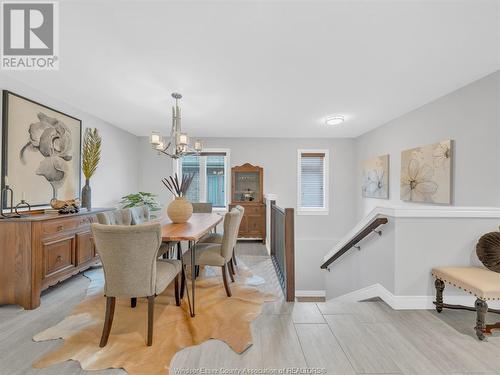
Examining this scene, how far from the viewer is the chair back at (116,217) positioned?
2316 millimetres

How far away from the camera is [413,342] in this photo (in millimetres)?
1753

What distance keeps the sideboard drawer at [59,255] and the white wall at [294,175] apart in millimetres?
3059

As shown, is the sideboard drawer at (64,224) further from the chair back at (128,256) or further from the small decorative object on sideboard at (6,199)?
the chair back at (128,256)

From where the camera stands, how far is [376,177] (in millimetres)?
4859

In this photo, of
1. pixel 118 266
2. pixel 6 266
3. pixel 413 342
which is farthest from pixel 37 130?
pixel 413 342

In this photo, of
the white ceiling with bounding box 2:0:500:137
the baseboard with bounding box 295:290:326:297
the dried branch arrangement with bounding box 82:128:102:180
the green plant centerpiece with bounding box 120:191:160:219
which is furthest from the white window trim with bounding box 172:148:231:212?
the baseboard with bounding box 295:290:326:297

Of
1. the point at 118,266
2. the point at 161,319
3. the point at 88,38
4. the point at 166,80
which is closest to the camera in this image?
the point at 118,266

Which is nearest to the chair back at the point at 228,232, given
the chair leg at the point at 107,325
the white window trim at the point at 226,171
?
the chair leg at the point at 107,325

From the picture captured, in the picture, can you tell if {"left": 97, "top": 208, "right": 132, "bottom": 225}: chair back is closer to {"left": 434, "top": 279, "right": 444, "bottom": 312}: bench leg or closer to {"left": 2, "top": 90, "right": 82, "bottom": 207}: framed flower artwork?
{"left": 2, "top": 90, "right": 82, "bottom": 207}: framed flower artwork

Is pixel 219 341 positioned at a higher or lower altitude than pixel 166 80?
lower

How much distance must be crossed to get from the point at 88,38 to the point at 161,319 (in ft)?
8.18

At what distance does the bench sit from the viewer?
1.72 metres

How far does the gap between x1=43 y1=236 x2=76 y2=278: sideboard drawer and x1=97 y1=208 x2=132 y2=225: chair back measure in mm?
703

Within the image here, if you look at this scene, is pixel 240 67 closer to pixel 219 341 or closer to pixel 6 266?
pixel 219 341
